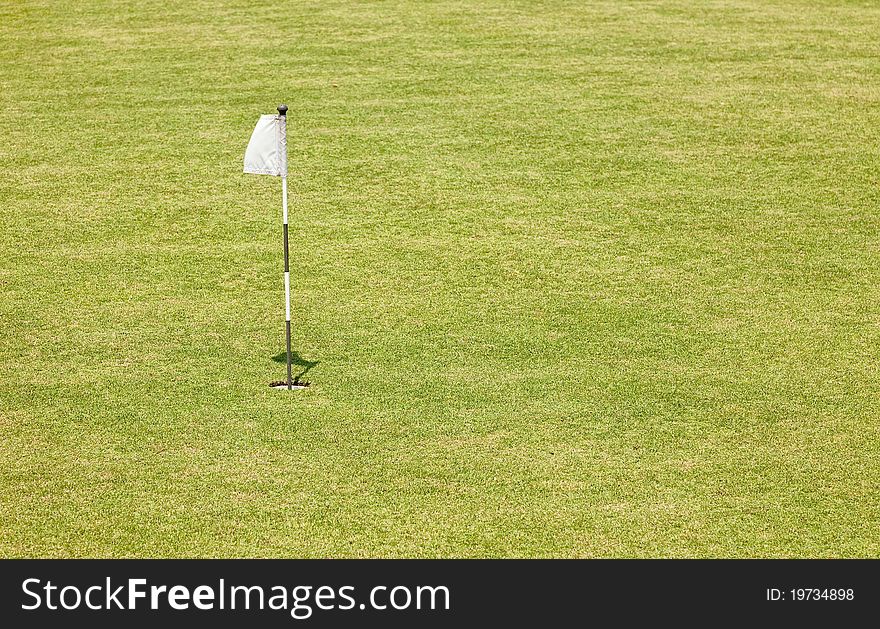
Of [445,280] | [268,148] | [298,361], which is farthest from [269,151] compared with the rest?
[445,280]

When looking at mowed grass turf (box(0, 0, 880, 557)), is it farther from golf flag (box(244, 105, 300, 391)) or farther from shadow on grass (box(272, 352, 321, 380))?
golf flag (box(244, 105, 300, 391))

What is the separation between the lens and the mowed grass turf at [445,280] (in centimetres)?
713

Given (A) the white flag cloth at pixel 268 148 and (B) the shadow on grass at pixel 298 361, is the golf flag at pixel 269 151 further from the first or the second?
(B) the shadow on grass at pixel 298 361

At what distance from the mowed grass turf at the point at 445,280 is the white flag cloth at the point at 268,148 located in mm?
1671

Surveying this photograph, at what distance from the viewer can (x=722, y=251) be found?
11.2 meters

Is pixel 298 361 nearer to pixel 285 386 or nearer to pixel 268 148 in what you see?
pixel 285 386

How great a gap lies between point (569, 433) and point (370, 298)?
298 centimetres

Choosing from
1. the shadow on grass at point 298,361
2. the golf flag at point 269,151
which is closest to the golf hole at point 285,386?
the golf flag at point 269,151

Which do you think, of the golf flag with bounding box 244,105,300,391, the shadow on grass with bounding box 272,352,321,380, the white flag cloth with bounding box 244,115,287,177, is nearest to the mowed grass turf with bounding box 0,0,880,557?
the shadow on grass with bounding box 272,352,321,380

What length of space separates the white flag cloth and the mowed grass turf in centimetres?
167

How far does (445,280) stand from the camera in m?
10.6

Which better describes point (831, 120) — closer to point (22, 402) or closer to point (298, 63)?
point (298, 63)

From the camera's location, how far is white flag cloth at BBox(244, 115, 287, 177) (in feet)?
27.5

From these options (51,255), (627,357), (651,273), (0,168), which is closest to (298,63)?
(0,168)
